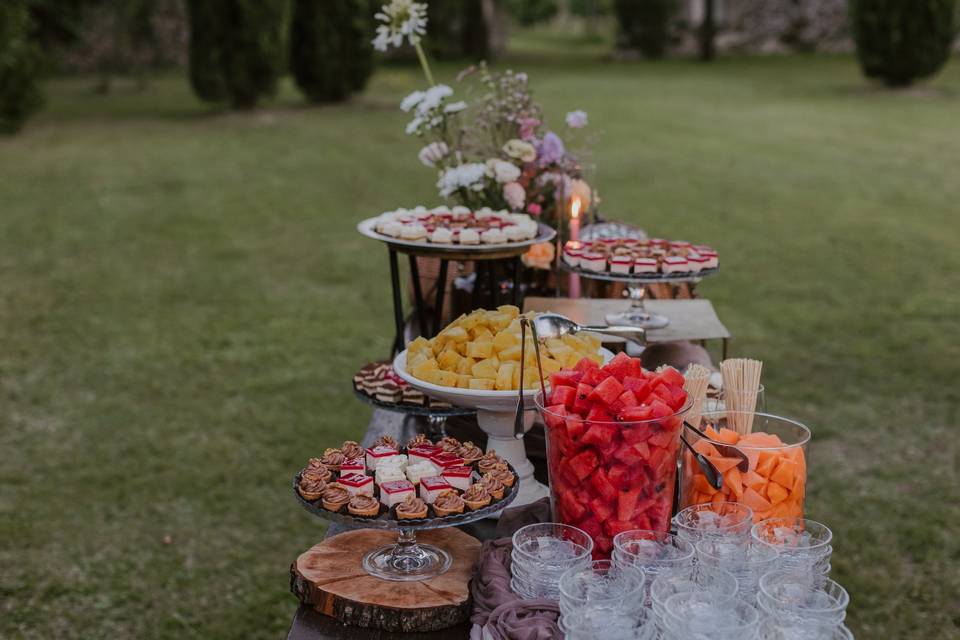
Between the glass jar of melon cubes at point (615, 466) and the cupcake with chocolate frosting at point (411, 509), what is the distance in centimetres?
22

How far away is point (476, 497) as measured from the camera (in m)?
1.67

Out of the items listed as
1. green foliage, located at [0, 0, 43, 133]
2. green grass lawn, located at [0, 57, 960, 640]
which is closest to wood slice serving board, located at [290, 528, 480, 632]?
green grass lawn, located at [0, 57, 960, 640]

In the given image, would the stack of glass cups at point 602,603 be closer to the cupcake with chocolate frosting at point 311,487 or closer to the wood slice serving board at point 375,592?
the wood slice serving board at point 375,592

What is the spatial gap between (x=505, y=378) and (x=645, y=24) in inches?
922

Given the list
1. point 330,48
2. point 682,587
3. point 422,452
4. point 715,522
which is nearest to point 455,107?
point 422,452

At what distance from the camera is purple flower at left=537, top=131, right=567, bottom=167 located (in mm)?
3080

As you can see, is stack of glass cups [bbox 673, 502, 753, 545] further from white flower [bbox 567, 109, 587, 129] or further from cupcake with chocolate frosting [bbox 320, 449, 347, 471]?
white flower [bbox 567, 109, 587, 129]

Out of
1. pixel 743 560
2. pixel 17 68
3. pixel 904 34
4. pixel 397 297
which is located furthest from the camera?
pixel 904 34

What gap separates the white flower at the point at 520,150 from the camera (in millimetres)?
3010

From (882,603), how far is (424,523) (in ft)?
7.97

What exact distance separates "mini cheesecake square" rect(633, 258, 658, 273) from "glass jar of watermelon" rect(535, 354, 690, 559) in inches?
42.3

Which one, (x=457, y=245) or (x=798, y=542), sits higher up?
(x=457, y=245)

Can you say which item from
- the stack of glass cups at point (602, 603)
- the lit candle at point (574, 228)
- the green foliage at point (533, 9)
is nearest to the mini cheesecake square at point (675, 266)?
the lit candle at point (574, 228)

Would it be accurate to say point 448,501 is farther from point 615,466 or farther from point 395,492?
point 615,466
